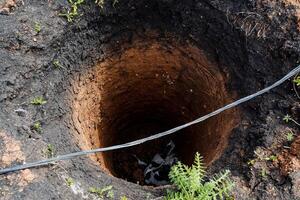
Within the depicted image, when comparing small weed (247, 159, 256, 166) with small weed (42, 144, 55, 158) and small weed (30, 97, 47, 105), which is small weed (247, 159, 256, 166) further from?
small weed (30, 97, 47, 105)

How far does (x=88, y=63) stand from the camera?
165 inches

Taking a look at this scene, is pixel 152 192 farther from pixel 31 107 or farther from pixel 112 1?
pixel 112 1

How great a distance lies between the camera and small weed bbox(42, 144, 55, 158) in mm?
3182

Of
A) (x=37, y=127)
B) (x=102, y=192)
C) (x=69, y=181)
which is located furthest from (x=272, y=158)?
(x=37, y=127)

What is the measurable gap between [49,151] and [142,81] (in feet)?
6.23

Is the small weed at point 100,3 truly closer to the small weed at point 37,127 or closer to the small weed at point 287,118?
the small weed at point 37,127

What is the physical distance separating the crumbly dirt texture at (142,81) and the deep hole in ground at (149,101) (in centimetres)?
2

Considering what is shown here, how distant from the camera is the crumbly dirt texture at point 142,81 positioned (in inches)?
125

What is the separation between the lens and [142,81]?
4.86 m

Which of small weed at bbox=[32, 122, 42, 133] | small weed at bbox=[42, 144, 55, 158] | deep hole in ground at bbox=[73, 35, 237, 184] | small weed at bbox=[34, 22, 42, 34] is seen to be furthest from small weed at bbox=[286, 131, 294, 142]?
small weed at bbox=[34, 22, 42, 34]

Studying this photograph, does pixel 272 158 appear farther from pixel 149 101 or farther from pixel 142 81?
pixel 149 101

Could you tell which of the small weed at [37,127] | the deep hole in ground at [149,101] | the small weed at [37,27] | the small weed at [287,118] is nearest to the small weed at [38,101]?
the small weed at [37,127]

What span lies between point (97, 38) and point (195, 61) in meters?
1.09

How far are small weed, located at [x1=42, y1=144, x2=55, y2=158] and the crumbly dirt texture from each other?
1 cm
